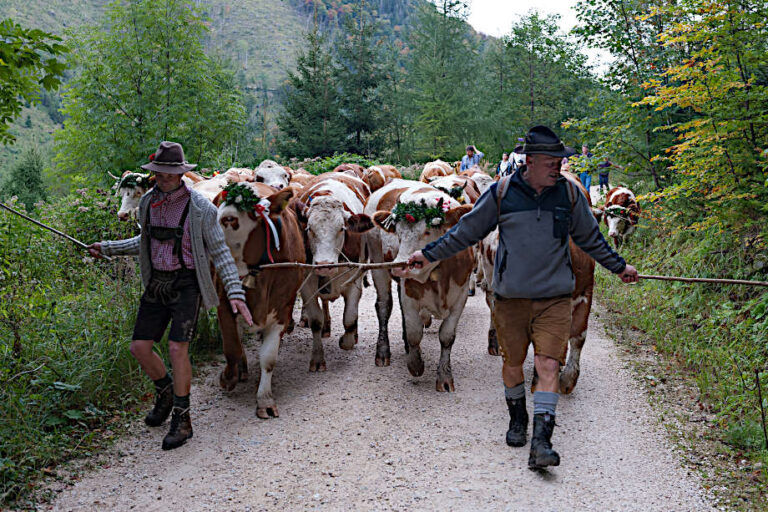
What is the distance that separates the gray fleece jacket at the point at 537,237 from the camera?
4.34 metres

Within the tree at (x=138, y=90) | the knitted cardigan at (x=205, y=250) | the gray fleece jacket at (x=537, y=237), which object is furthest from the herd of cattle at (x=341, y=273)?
the tree at (x=138, y=90)

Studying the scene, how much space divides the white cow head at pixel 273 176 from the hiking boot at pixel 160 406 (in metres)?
4.12

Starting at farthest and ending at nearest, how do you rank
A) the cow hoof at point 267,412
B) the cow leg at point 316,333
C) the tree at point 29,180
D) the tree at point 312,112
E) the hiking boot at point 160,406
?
the tree at point 312,112
the tree at point 29,180
the cow leg at point 316,333
the cow hoof at point 267,412
the hiking boot at point 160,406

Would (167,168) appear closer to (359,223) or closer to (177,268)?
(177,268)

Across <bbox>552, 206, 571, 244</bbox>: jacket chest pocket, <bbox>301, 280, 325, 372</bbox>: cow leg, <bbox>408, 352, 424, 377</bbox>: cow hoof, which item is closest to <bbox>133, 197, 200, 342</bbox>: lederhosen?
<bbox>301, 280, 325, 372</bbox>: cow leg

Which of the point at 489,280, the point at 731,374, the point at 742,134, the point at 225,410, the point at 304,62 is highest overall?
the point at 304,62

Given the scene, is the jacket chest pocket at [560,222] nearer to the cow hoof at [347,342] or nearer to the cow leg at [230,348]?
the cow leg at [230,348]

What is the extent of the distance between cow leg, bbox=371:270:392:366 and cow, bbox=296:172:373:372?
30 centimetres

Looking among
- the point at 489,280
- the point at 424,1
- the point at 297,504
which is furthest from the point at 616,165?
the point at 424,1

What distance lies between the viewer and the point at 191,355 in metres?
6.82

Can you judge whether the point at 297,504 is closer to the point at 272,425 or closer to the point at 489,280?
the point at 272,425

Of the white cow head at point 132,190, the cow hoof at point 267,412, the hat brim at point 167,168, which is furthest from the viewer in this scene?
the white cow head at point 132,190

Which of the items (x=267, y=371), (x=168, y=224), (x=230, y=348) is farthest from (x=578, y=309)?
(x=168, y=224)

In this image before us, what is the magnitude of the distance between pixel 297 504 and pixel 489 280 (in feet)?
13.2
